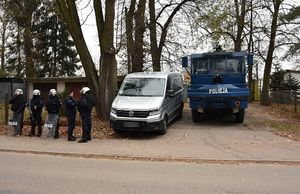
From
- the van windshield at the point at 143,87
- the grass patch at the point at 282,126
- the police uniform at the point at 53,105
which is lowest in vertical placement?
the grass patch at the point at 282,126

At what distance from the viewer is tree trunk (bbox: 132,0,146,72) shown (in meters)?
22.3

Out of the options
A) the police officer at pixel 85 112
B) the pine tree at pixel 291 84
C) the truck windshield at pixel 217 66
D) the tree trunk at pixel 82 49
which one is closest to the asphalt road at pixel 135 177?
the police officer at pixel 85 112

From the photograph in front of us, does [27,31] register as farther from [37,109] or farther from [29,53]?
[37,109]

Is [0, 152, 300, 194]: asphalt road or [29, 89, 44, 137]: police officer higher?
[29, 89, 44, 137]: police officer

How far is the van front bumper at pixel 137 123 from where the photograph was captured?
15.1 metres

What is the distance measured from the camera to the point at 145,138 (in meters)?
15.5

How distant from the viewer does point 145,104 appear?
604 inches

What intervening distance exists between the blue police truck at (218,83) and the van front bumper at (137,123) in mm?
3735

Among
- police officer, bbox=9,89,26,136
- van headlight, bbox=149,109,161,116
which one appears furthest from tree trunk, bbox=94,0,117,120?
van headlight, bbox=149,109,161,116

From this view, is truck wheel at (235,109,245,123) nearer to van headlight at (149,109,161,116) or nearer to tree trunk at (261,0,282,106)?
van headlight at (149,109,161,116)

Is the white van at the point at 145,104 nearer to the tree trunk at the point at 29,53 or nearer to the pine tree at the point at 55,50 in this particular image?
the tree trunk at the point at 29,53

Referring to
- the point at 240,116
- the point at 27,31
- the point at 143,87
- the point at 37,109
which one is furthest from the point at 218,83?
the point at 27,31

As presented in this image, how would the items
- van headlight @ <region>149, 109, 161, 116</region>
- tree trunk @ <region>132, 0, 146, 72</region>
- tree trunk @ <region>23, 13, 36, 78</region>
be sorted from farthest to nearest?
tree trunk @ <region>23, 13, 36, 78</region>, tree trunk @ <region>132, 0, 146, 72</region>, van headlight @ <region>149, 109, 161, 116</region>

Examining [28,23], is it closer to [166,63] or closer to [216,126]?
[166,63]
